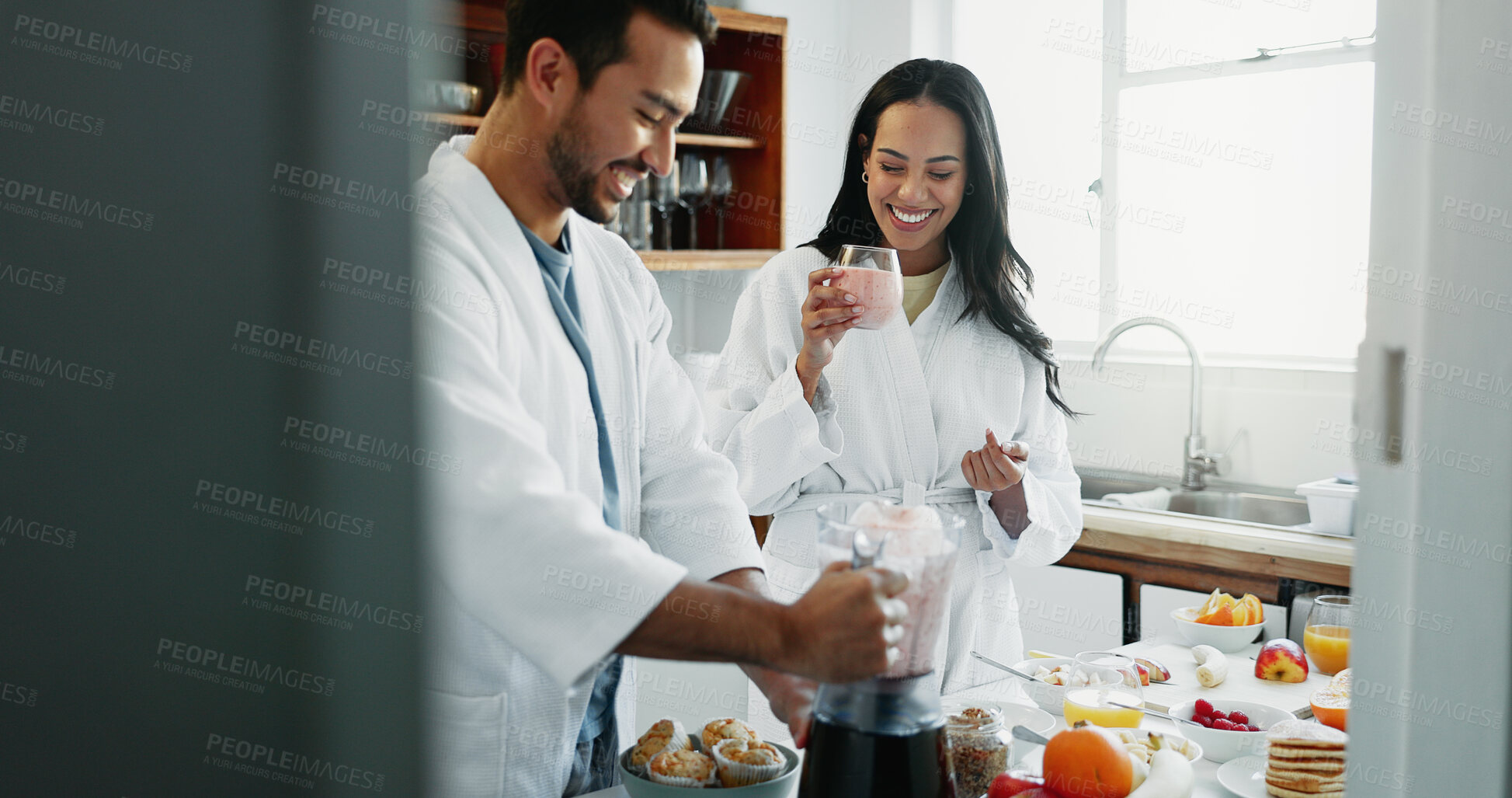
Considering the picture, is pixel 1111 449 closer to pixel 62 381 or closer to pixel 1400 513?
pixel 1400 513

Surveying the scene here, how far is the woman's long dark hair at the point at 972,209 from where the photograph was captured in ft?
5.74

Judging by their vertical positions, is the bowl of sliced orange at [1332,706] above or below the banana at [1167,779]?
below

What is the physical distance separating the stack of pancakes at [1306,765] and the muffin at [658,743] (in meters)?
0.54

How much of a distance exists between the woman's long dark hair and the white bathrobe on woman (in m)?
0.03

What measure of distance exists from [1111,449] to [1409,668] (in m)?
2.79

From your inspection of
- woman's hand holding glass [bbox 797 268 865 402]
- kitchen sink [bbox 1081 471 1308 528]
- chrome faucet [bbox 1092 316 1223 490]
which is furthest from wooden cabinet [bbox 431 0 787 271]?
woman's hand holding glass [bbox 797 268 865 402]

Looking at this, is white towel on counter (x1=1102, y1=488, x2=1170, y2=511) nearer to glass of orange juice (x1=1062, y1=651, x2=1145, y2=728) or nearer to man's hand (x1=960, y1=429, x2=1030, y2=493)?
man's hand (x1=960, y1=429, x2=1030, y2=493)

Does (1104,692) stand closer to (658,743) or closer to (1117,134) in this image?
(658,743)

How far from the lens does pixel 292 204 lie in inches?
12.5

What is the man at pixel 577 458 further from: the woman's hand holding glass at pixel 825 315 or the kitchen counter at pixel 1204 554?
the kitchen counter at pixel 1204 554

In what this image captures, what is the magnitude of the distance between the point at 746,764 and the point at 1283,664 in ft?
3.08

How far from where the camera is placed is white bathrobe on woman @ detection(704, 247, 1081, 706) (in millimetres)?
1652

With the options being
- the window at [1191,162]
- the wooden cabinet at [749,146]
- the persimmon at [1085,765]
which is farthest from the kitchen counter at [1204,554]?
the persimmon at [1085,765]

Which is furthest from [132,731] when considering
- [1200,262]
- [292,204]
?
[1200,262]
